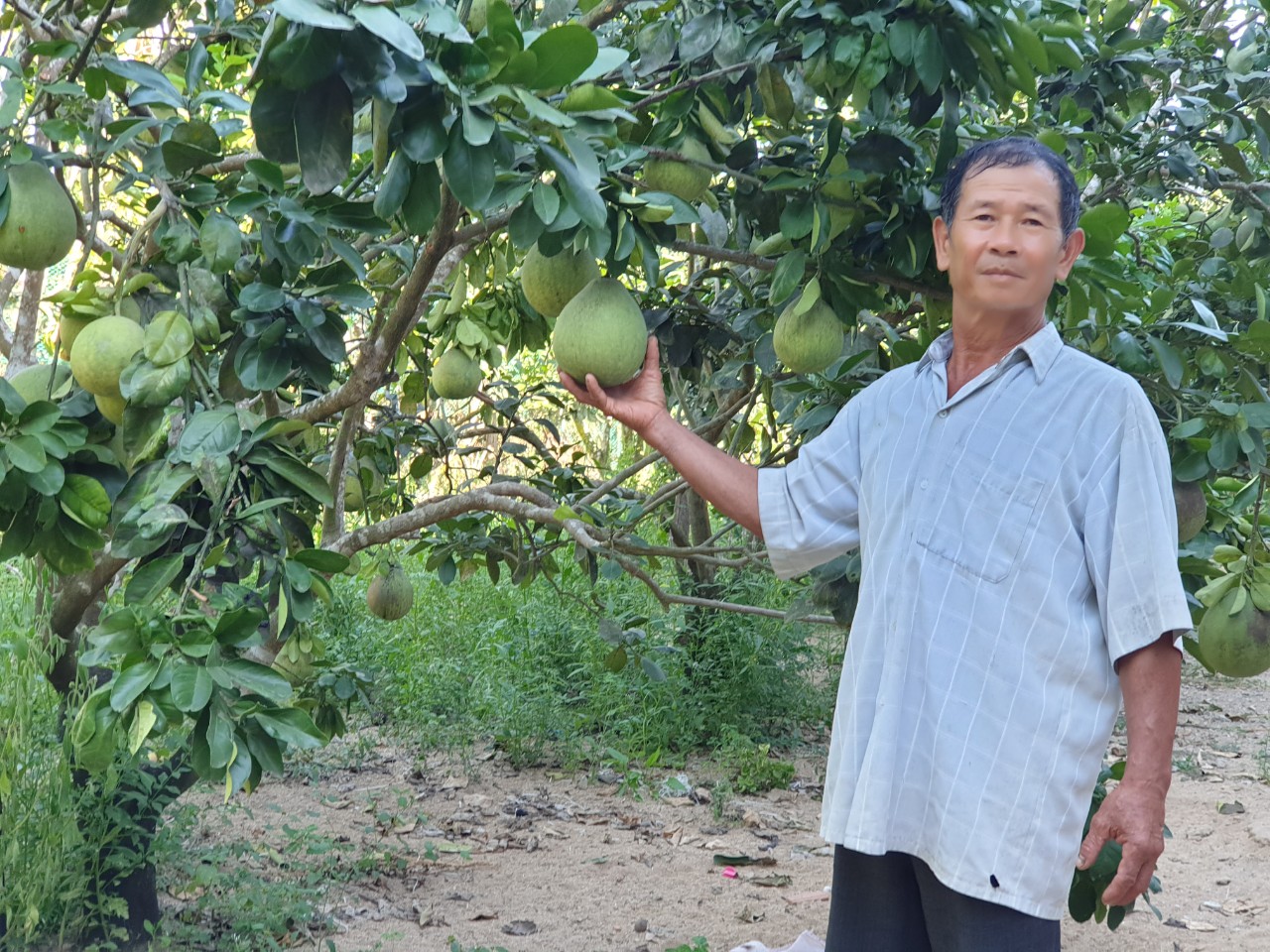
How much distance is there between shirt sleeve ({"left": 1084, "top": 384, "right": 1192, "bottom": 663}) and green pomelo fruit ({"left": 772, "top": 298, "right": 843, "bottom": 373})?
55 centimetres

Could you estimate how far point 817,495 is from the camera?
172 cm

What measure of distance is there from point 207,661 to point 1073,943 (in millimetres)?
2670

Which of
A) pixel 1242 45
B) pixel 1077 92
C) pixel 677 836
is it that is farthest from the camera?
pixel 677 836

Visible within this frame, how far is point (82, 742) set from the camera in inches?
54.0

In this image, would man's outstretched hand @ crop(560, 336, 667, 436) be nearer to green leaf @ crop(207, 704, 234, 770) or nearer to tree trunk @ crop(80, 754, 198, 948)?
green leaf @ crop(207, 704, 234, 770)

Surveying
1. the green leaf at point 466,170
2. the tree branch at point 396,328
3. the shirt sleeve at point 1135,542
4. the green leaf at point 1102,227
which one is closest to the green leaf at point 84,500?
the tree branch at point 396,328

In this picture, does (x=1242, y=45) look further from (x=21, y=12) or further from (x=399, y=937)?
(x=399, y=937)

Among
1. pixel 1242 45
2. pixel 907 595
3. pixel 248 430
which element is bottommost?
pixel 907 595

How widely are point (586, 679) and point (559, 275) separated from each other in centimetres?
372

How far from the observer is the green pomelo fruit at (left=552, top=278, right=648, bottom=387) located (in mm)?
1575

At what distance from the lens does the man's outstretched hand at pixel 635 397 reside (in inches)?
67.2

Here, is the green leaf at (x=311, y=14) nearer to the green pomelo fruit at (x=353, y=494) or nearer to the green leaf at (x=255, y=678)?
the green leaf at (x=255, y=678)

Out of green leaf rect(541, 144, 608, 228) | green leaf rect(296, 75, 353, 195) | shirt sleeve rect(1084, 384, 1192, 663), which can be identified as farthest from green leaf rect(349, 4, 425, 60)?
shirt sleeve rect(1084, 384, 1192, 663)

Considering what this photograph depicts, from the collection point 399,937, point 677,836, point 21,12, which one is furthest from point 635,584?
point 21,12
